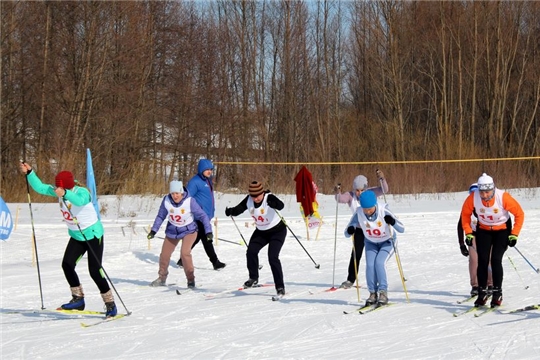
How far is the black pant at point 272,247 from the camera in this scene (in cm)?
1026

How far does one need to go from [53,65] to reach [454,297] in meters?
21.6

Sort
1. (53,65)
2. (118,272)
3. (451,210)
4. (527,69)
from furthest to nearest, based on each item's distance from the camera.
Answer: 1. (527,69)
2. (53,65)
3. (451,210)
4. (118,272)

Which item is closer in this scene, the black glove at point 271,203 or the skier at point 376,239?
the skier at point 376,239

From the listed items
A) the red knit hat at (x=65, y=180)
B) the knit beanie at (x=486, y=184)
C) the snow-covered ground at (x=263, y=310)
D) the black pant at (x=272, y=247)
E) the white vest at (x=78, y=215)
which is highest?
the red knit hat at (x=65, y=180)

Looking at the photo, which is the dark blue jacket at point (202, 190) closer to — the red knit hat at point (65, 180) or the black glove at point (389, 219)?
the red knit hat at point (65, 180)

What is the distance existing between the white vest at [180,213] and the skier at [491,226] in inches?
165

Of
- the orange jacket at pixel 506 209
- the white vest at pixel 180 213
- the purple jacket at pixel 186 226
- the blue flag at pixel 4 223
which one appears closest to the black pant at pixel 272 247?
the purple jacket at pixel 186 226

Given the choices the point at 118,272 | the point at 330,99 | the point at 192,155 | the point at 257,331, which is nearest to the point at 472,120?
the point at 330,99

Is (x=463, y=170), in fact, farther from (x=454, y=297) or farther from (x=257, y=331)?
(x=257, y=331)

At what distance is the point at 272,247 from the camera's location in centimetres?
1034

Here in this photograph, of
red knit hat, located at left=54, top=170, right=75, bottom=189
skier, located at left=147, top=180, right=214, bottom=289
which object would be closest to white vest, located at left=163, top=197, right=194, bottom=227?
skier, located at left=147, top=180, right=214, bottom=289

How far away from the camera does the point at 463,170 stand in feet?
95.9

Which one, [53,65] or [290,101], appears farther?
[290,101]

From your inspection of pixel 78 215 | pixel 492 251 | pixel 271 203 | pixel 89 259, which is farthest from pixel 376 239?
pixel 78 215
